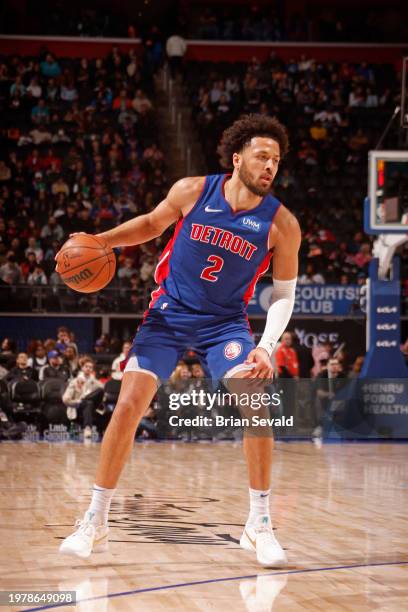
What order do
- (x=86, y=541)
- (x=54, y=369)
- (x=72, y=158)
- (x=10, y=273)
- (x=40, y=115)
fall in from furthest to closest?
(x=40, y=115) < (x=72, y=158) < (x=10, y=273) < (x=54, y=369) < (x=86, y=541)

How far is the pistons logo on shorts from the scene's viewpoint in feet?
15.2

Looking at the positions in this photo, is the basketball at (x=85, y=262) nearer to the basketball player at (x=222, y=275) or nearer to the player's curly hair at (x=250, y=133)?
the basketball player at (x=222, y=275)

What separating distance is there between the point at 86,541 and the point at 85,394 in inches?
323

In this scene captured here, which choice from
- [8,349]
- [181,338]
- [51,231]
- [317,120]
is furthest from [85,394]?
[317,120]

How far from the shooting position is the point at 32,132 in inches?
810

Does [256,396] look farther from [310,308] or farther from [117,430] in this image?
[310,308]

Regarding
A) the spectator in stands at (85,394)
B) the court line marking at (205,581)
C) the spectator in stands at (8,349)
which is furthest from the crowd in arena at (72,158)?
the court line marking at (205,581)

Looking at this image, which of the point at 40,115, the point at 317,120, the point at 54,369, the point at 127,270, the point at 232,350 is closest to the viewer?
the point at 232,350

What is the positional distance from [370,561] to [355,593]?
724mm

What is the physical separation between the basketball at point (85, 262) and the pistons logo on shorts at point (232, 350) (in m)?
0.71

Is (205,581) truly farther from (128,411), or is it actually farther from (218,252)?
(218,252)

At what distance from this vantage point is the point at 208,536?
17.4 ft

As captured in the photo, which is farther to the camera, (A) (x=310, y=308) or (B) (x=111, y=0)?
(B) (x=111, y=0)

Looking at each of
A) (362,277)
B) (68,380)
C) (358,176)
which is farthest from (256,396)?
(358,176)
